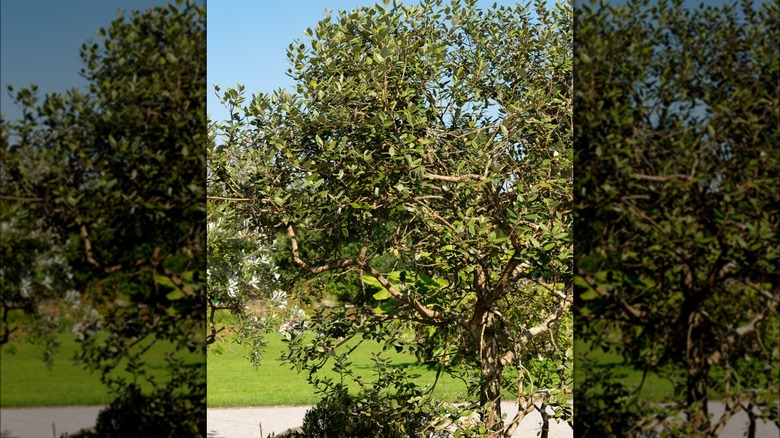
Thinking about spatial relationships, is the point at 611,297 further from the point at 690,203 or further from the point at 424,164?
the point at 424,164

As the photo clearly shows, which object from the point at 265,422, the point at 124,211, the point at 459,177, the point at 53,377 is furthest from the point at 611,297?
the point at 265,422

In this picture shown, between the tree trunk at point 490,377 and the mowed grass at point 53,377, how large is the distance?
12.6ft

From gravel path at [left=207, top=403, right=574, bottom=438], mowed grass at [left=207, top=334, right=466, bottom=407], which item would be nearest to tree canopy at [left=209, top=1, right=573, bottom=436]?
gravel path at [left=207, top=403, right=574, bottom=438]

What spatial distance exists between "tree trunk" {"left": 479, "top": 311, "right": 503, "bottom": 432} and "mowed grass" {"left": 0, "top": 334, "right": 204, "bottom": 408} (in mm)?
3829

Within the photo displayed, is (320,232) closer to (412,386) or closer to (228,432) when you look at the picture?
(412,386)

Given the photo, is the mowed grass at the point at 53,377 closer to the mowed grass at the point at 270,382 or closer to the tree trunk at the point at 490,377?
the tree trunk at the point at 490,377

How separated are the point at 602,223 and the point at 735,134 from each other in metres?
0.31

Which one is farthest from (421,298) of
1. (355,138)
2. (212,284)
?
(212,284)

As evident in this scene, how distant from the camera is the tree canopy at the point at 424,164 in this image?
4.92m

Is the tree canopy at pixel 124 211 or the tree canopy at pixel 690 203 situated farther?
the tree canopy at pixel 124 211

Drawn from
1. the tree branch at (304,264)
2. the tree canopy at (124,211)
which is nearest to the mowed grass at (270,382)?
the tree branch at (304,264)

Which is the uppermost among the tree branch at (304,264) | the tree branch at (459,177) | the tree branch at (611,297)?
the tree branch at (459,177)

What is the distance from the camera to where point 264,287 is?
Answer: 19.5ft

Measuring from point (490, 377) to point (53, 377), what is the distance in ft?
13.5
